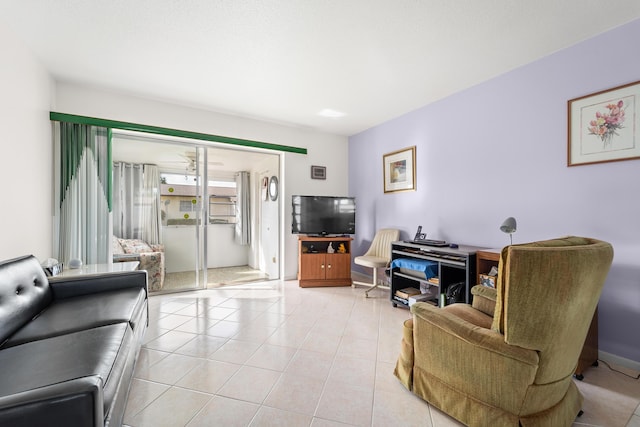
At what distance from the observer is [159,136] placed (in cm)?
362

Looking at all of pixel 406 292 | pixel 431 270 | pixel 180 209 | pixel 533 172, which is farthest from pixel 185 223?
pixel 533 172

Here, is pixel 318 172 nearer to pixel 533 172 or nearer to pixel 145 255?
pixel 145 255

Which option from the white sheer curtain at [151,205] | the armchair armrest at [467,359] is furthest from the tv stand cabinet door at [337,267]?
the armchair armrest at [467,359]

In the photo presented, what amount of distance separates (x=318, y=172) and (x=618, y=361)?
396cm

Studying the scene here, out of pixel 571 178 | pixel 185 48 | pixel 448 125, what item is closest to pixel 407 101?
pixel 448 125

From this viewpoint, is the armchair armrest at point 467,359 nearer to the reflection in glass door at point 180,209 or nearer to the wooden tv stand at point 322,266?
the wooden tv stand at point 322,266

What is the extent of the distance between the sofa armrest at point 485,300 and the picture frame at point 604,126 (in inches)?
54.3

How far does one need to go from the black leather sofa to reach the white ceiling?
1.83 meters

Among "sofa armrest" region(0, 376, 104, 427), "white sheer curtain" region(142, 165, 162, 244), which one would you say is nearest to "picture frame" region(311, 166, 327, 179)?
"white sheer curtain" region(142, 165, 162, 244)

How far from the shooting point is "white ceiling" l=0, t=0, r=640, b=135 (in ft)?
6.35

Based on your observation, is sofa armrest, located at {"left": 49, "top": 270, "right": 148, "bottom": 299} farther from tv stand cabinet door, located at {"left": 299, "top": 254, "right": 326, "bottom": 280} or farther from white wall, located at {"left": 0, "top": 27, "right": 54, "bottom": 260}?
tv stand cabinet door, located at {"left": 299, "top": 254, "right": 326, "bottom": 280}

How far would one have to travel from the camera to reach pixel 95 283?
2236mm

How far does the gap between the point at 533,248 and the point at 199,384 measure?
81.1 inches

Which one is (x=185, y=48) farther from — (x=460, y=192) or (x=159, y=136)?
(x=460, y=192)
